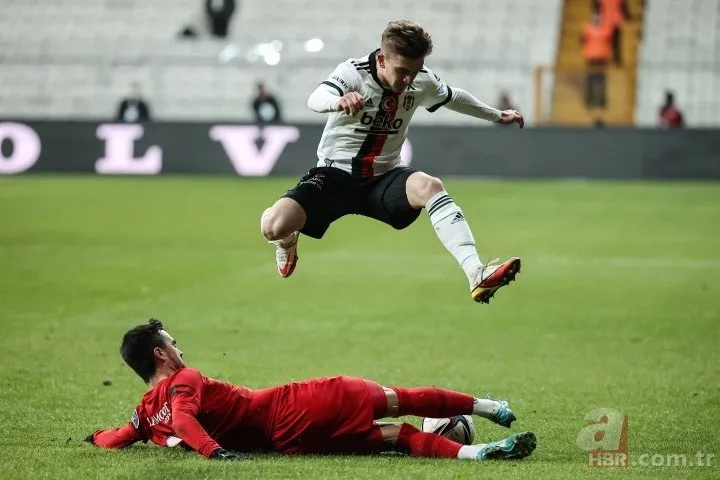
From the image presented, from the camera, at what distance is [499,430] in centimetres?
784

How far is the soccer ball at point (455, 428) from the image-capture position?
719cm

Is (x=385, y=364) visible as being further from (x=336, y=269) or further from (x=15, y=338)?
(x=336, y=269)

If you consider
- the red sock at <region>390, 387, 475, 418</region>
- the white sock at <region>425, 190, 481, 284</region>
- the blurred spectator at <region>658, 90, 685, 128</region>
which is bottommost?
the red sock at <region>390, 387, 475, 418</region>

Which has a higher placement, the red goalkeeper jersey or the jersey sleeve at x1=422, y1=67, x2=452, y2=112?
the jersey sleeve at x1=422, y1=67, x2=452, y2=112

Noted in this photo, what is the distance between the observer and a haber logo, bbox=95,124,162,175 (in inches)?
1126

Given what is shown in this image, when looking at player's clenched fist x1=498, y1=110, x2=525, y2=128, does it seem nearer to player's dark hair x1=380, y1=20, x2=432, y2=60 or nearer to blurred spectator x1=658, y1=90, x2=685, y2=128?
player's dark hair x1=380, y1=20, x2=432, y2=60

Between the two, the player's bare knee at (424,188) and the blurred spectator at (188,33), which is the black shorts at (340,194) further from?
the blurred spectator at (188,33)

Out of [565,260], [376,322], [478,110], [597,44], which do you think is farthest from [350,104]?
[597,44]

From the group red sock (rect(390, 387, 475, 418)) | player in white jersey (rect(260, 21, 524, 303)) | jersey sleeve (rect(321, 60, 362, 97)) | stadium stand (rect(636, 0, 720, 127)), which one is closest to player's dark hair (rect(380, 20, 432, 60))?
player in white jersey (rect(260, 21, 524, 303))

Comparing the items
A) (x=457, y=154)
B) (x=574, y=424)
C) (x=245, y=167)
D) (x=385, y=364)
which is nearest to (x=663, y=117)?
(x=457, y=154)

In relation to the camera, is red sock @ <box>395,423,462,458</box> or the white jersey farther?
the white jersey

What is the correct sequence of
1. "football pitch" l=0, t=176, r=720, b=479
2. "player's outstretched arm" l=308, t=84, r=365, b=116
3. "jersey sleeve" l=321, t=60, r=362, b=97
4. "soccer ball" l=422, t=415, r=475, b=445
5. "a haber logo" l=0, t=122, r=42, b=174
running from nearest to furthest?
"football pitch" l=0, t=176, r=720, b=479, "soccer ball" l=422, t=415, r=475, b=445, "player's outstretched arm" l=308, t=84, r=365, b=116, "jersey sleeve" l=321, t=60, r=362, b=97, "a haber logo" l=0, t=122, r=42, b=174

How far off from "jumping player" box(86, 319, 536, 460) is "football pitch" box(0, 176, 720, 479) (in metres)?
0.14

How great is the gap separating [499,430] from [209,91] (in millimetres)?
26499
